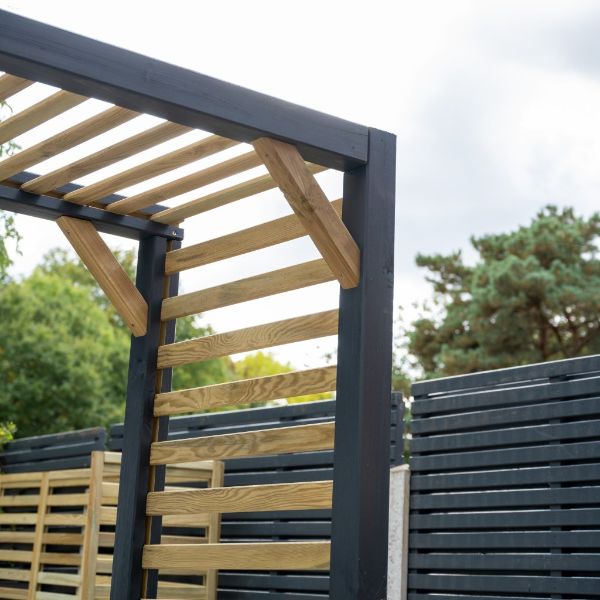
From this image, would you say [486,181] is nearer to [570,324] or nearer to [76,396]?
[570,324]

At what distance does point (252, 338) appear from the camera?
384 cm

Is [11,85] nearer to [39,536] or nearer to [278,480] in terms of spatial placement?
[278,480]

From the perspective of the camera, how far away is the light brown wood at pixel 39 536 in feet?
23.5

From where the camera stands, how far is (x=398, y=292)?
21328 mm

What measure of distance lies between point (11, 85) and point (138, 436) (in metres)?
1.67

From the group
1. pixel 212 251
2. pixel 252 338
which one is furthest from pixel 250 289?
pixel 212 251

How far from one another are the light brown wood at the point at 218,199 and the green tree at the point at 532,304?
1279 centimetres

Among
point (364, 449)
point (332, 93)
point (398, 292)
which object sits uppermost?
point (332, 93)

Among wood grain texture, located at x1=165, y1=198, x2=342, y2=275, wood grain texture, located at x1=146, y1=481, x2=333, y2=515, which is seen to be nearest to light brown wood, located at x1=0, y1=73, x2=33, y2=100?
wood grain texture, located at x1=165, y1=198, x2=342, y2=275

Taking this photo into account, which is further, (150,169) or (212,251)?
(212,251)

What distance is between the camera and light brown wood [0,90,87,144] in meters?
3.15

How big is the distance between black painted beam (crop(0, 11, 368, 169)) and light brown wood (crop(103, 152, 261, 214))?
1.52ft

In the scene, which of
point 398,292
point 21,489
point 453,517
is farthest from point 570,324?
point 453,517

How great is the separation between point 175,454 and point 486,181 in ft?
70.1
